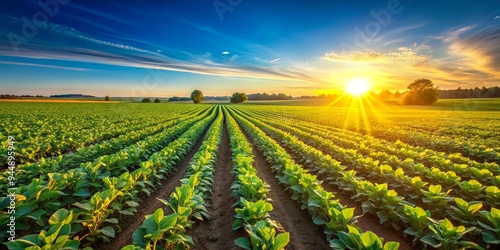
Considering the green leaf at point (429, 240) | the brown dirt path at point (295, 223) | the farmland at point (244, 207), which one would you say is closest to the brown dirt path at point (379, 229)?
the farmland at point (244, 207)

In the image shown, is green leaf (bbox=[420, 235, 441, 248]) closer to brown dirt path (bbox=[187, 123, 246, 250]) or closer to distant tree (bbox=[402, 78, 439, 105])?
brown dirt path (bbox=[187, 123, 246, 250])

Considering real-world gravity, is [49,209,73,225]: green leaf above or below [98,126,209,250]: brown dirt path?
above

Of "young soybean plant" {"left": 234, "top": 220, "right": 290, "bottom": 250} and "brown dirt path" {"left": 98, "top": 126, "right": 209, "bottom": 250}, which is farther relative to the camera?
"brown dirt path" {"left": 98, "top": 126, "right": 209, "bottom": 250}

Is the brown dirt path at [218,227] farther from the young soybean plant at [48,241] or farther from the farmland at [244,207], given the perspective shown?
the young soybean plant at [48,241]

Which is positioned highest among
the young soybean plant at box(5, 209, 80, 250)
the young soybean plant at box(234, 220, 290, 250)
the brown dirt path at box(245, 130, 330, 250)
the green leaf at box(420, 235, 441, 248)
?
the young soybean plant at box(5, 209, 80, 250)

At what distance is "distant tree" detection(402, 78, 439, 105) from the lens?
84750mm

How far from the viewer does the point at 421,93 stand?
86.9 meters

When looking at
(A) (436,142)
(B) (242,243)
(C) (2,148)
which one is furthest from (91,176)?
(A) (436,142)

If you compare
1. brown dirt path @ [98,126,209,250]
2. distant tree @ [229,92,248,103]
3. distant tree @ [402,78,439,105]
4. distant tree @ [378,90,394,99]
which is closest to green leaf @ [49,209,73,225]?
brown dirt path @ [98,126,209,250]

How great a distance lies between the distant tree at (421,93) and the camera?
84.8 metres

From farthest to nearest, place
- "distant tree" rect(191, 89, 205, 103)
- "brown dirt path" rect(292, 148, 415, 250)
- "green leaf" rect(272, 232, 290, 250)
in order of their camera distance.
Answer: "distant tree" rect(191, 89, 205, 103) → "brown dirt path" rect(292, 148, 415, 250) → "green leaf" rect(272, 232, 290, 250)

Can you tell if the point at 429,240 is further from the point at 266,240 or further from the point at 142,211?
the point at 142,211

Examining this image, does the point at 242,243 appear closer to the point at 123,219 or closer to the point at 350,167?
the point at 123,219

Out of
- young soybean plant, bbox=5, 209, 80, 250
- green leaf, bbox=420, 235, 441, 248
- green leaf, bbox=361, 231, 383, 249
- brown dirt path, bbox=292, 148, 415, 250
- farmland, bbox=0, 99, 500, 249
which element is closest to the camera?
young soybean plant, bbox=5, 209, 80, 250
